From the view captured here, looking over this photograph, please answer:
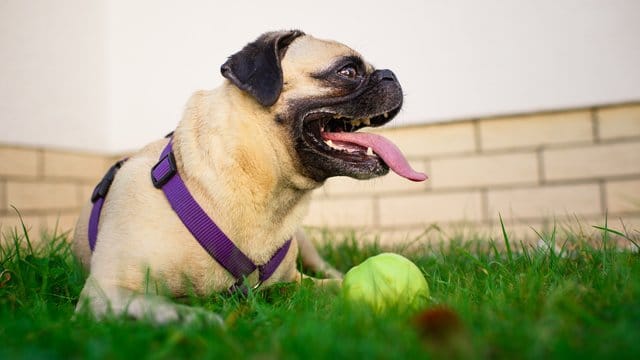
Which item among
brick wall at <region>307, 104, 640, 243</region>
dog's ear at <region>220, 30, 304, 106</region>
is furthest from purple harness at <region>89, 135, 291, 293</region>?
brick wall at <region>307, 104, 640, 243</region>

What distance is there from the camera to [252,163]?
2.20m

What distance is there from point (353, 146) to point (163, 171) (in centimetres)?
78

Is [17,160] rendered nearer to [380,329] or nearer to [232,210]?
[232,210]

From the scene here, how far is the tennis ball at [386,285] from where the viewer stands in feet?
5.87

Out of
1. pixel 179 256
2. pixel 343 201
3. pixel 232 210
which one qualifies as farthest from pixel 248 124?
pixel 343 201

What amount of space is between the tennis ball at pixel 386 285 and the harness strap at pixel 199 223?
43 centimetres

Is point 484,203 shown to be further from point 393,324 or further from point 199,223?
point 393,324

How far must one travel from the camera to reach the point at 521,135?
169 inches

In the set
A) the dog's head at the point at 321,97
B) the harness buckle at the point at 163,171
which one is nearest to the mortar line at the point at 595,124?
the dog's head at the point at 321,97

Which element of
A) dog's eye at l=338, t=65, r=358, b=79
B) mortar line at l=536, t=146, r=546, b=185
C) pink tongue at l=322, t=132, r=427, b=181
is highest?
dog's eye at l=338, t=65, r=358, b=79

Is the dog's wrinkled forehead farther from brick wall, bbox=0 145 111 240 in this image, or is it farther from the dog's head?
brick wall, bbox=0 145 111 240

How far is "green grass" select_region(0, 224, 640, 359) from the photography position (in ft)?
3.92

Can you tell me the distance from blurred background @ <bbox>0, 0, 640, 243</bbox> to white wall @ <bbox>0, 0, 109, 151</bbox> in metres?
0.01

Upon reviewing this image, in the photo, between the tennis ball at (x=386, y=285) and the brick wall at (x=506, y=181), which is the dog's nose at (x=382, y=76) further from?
the brick wall at (x=506, y=181)
